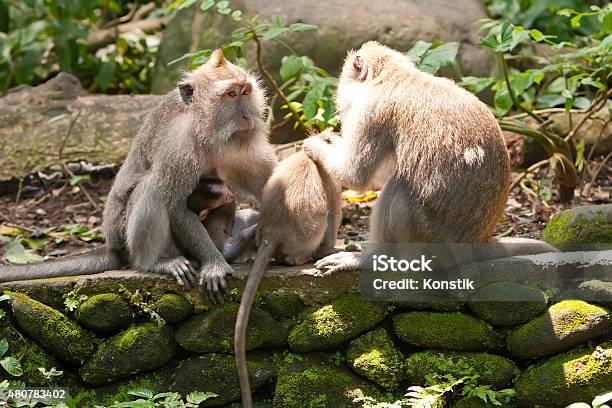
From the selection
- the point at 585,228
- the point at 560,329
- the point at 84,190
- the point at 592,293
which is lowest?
the point at 84,190

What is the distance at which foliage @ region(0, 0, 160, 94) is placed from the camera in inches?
449

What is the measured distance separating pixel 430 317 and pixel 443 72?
4.68 m

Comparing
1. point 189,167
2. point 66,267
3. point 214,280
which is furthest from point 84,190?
point 214,280

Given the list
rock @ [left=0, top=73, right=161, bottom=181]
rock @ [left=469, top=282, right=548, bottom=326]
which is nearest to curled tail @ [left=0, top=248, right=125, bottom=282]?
rock @ [left=469, top=282, right=548, bottom=326]

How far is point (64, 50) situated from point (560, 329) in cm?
812

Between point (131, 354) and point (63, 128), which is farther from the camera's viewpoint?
point (63, 128)

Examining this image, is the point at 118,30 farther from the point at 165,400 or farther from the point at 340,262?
the point at 165,400

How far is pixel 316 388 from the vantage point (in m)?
5.66

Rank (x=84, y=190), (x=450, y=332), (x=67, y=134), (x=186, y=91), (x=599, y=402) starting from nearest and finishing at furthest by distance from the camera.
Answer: (x=599, y=402) < (x=450, y=332) < (x=186, y=91) < (x=84, y=190) < (x=67, y=134)

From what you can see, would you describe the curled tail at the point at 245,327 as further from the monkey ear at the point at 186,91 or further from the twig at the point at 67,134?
the twig at the point at 67,134

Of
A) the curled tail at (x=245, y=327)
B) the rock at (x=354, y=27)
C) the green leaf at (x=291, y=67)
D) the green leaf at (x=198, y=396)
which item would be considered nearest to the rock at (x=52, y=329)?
the green leaf at (x=198, y=396)

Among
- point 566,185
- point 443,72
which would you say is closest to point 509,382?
point 566,185

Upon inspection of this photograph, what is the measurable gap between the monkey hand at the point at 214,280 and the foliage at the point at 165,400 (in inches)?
24.3

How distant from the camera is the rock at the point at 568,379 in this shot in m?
5.29
